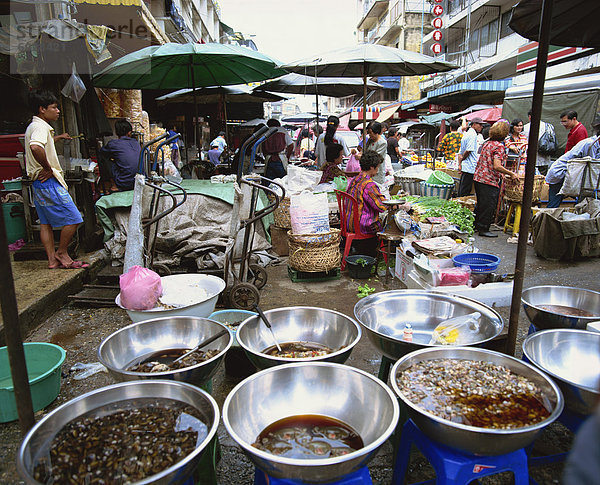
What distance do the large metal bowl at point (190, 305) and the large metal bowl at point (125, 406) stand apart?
1.01 m

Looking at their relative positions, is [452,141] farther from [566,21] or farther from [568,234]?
[566,21]

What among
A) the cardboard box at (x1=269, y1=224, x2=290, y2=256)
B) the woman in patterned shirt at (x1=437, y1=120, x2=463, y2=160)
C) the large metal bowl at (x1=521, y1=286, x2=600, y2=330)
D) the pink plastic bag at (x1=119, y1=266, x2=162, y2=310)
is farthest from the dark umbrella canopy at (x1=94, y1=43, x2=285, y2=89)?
the large metal bowl at (x1=521, y1=286, x2=600, y2=330)

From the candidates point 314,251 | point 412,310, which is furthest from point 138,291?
point 314,251

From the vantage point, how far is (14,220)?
6.14 metres

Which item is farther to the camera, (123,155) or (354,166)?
(354,166)

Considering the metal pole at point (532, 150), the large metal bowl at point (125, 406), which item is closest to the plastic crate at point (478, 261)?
Answer: the metal pole at point (532, 150)

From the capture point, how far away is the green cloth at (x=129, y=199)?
19.2ft

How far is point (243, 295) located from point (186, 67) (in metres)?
6.87

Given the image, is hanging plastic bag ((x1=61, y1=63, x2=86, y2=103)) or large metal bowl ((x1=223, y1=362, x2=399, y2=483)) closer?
large metal bowl ((x1=223, y1=362, x2=399, y2=483))

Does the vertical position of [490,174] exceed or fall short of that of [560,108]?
it falls short

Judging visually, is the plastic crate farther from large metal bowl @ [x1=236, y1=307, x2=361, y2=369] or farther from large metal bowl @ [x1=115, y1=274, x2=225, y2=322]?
large metal bowl @ [x1=115, y1=274, x2=225, y2=322]

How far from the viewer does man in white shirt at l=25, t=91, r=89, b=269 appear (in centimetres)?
465

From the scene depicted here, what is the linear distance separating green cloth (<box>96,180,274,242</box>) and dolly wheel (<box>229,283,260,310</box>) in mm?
2159

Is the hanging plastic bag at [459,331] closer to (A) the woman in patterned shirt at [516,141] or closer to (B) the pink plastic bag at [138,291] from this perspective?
(B) the pink plastic bag at [138,291]
